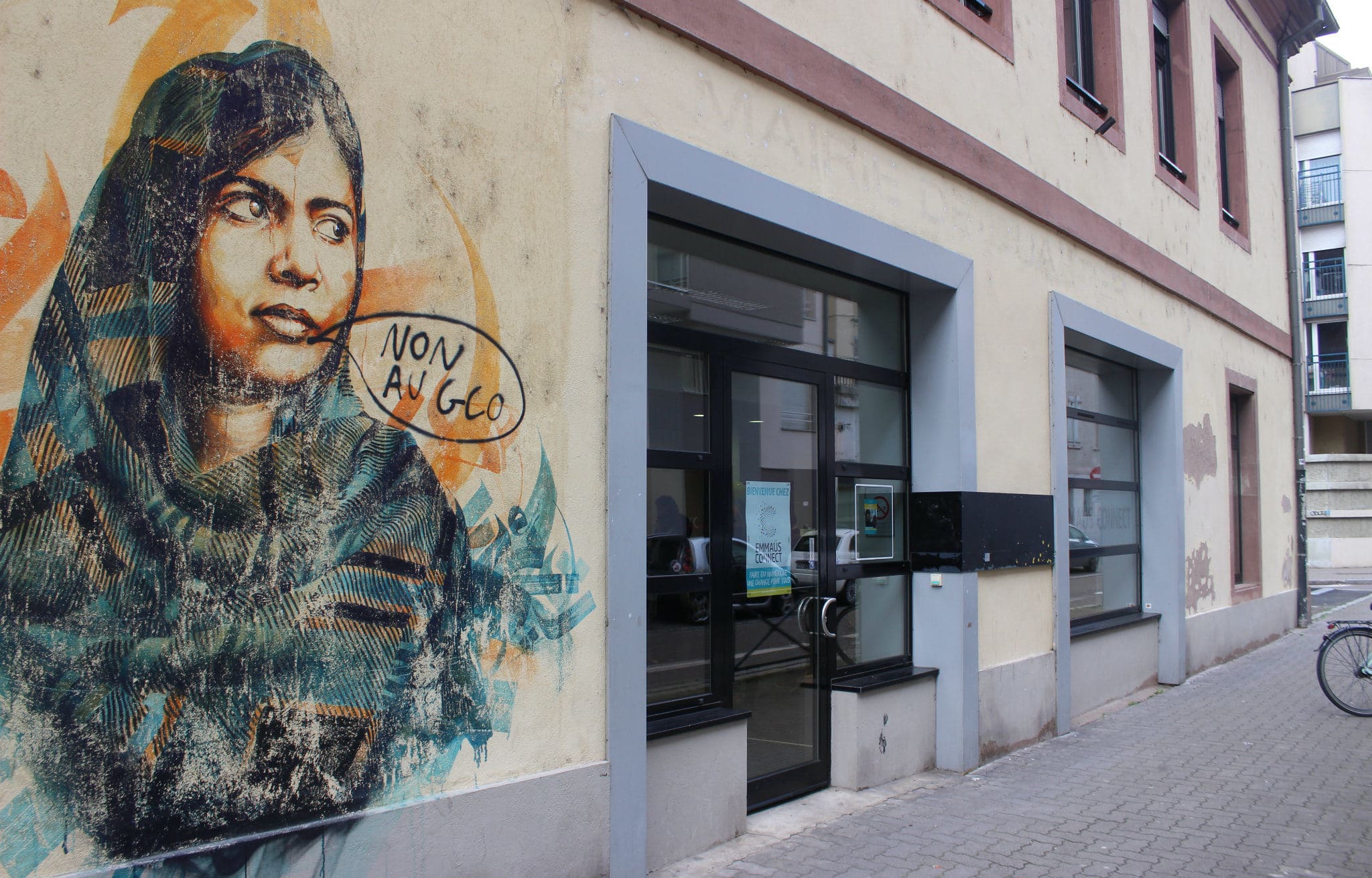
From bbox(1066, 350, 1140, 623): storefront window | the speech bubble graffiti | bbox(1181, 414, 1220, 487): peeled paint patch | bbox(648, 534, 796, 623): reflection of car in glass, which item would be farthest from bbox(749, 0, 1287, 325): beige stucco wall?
bbox(648, 534, 796, 623): reflection of car in glass

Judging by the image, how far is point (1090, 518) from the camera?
31.1 ft

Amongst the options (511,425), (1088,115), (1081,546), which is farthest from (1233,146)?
(511,425)

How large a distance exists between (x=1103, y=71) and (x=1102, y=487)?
12.4ft

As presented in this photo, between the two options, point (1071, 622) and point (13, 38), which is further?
point (1071, 622)

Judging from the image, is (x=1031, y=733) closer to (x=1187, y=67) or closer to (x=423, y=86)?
(x=423, y=86)

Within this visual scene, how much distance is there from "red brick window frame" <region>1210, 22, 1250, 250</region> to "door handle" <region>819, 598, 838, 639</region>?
9427mm

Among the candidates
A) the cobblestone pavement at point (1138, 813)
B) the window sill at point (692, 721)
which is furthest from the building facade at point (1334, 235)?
the window sill at point (692, 721)

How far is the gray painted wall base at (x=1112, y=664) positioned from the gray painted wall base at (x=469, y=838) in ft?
18.4

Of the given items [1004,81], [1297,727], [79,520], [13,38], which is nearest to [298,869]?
[79,520]

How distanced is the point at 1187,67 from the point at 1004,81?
16.1 feet

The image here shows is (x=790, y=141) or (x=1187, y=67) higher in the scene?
(x=1187, y=67)

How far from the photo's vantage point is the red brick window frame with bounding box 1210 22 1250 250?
12859 millimetres

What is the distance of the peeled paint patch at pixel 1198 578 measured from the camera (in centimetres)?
1073

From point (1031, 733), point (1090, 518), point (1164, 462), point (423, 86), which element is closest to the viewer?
point (423, 86)
